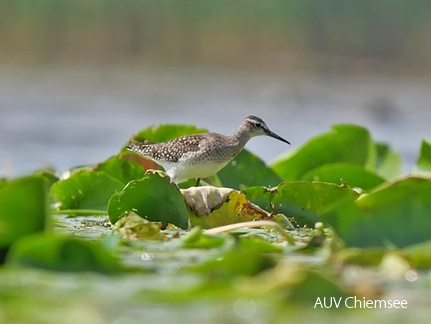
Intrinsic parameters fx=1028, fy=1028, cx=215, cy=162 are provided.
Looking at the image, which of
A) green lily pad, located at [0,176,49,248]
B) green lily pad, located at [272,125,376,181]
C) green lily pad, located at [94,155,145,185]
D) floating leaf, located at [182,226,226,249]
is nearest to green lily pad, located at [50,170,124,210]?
green lily pad, located at [94,155,145,185]

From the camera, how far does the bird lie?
731cm

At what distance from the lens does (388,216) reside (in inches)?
164

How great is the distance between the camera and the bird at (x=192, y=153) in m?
7.31

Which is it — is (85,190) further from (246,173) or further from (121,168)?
(246,173)

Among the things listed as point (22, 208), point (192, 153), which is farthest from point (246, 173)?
point (22, 208)

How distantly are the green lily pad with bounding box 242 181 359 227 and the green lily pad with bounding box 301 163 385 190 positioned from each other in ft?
3.13

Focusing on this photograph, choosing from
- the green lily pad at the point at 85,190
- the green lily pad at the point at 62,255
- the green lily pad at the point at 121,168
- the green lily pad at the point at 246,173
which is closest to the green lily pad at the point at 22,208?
the green lily pad at the point at 62,255

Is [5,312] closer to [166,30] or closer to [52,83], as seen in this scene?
[52,83]

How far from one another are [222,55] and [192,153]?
19771 mm

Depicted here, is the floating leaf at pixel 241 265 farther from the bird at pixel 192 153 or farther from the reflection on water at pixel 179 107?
the reflection on water at pixel 179 107

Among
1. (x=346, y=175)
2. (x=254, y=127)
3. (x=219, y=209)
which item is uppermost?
(x=254, y=127)

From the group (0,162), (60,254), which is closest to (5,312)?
(60,254)

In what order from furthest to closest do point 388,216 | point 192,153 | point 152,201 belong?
point 192,153 < point 152,201 < point 388,216

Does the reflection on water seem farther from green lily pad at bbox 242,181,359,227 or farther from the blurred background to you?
green lily pad at bbox 242,181,359,227
